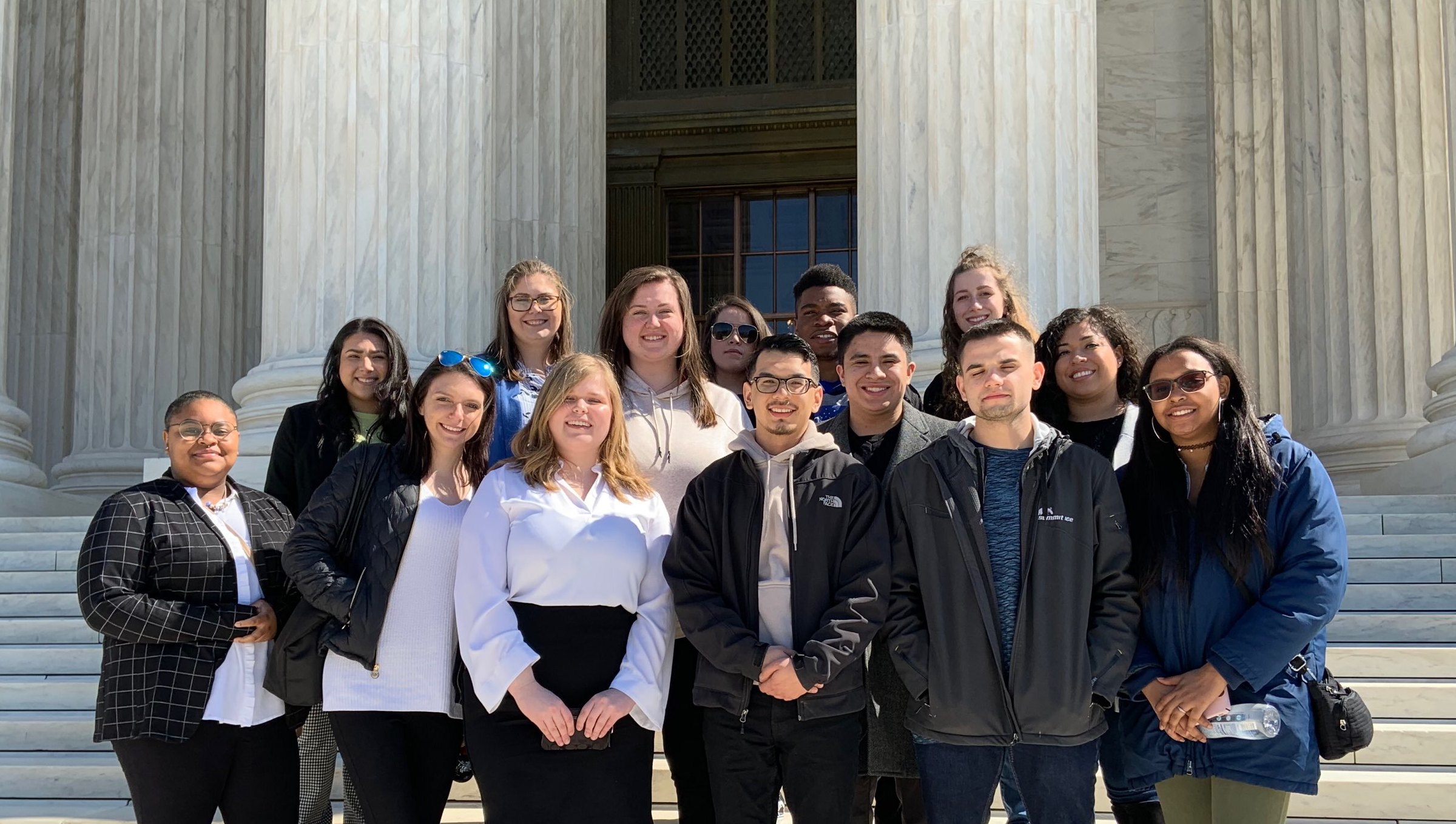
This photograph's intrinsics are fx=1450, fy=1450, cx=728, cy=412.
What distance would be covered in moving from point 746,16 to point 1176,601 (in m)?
13.7

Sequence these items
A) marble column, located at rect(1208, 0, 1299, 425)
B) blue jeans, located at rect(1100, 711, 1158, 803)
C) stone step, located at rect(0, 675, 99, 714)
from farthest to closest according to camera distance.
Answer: marble column, located at rect(1208, 0, 1299, 425) → stone step, located at rect(0, 675, 99, 714) → blue jeans, located at rect(1100, 711, 1158, 803)

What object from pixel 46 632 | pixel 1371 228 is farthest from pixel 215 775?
pixel 1371 228

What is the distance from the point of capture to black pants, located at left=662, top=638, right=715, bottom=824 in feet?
15.7

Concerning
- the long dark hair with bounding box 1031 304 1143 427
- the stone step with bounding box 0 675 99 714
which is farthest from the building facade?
the long dark hair with bounding box 1031 304 1143 427

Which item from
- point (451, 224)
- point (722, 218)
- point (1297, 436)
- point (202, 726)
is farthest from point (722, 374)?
point (722, 218)

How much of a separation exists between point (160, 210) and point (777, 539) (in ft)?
34.3

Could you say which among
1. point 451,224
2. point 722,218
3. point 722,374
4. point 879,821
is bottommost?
point 879,821

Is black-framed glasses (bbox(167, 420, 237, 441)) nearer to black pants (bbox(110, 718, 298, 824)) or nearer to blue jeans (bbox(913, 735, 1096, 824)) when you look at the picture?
black pants (bbox(110, 718, 298, 824))

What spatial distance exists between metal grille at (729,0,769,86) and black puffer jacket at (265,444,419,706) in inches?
502

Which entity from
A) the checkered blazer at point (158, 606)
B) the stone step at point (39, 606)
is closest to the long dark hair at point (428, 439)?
the checkered blazer at point (158, 606)

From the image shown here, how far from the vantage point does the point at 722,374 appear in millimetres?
6027

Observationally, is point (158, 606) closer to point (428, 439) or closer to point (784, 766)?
point (428, 439)

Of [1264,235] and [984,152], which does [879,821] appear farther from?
[1264,235]

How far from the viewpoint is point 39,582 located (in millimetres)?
8414
